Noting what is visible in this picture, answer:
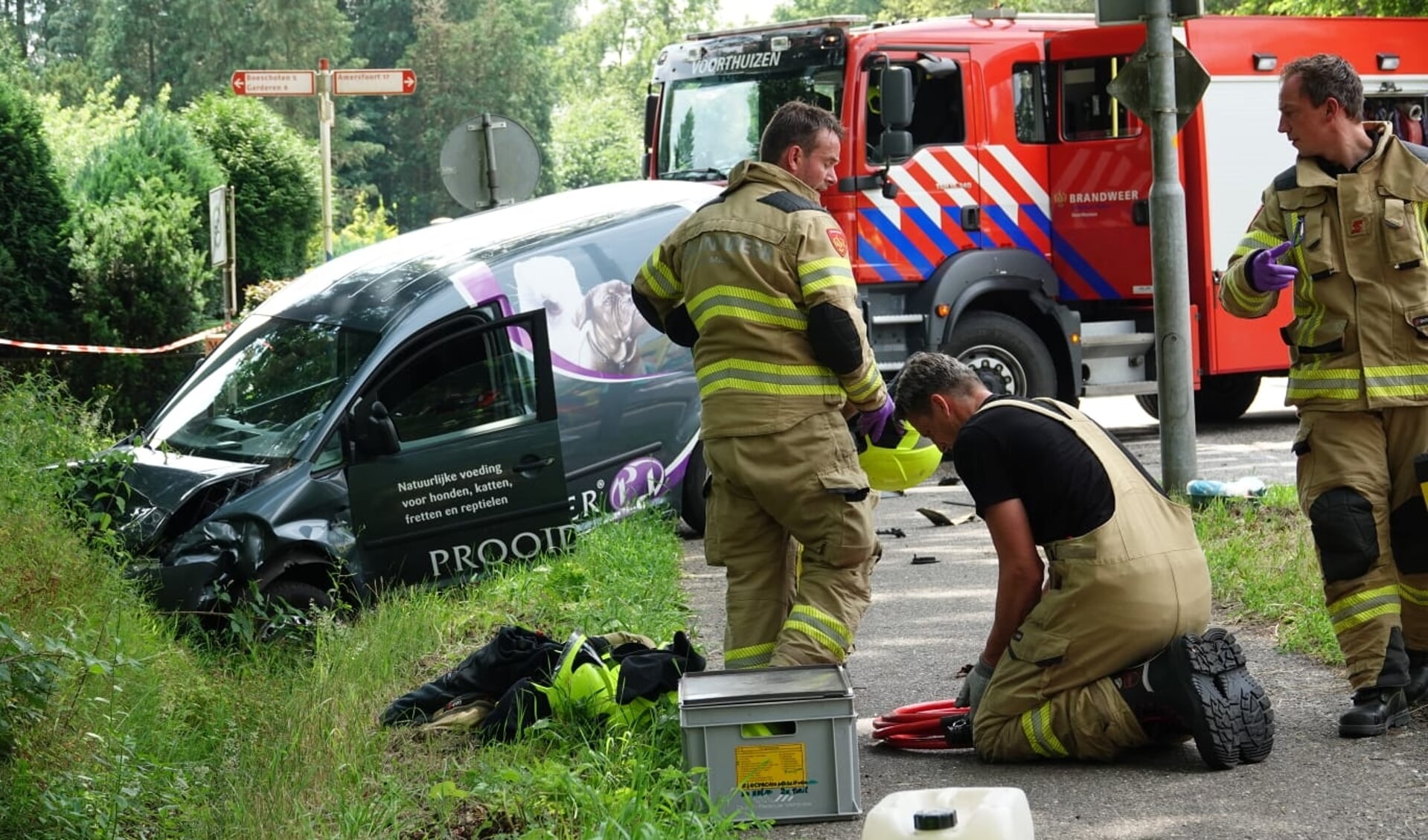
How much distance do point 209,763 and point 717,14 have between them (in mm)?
86530

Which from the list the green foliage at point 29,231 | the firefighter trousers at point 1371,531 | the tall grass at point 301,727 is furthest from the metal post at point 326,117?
the firefighter trousers at point 1371,531

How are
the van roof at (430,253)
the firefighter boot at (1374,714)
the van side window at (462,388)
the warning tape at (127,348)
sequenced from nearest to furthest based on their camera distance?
the firefighter boot at (1374,714), the van side window at (462,388), the van roof at (430,253), the warning tape at (127,348)

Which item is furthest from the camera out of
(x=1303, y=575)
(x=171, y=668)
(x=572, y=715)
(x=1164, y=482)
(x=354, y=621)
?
(x=1164, y=482)

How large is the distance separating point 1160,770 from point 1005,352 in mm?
8116

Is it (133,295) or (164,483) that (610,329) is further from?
(133,295)

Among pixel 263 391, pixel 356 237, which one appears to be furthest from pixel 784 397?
pixel 356 237

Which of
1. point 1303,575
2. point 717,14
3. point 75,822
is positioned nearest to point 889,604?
point 1303,575

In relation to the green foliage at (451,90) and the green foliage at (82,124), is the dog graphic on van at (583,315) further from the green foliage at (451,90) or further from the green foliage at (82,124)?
the green foliage at (451,90)

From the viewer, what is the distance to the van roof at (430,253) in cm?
870

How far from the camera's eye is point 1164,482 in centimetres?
966

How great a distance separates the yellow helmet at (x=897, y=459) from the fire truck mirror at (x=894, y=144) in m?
6.28

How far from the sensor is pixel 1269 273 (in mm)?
5543

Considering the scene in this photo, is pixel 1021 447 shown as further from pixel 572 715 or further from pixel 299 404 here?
pixel 299 404

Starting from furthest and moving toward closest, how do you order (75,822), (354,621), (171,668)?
(354,621) < (171,668) < (75,822)
